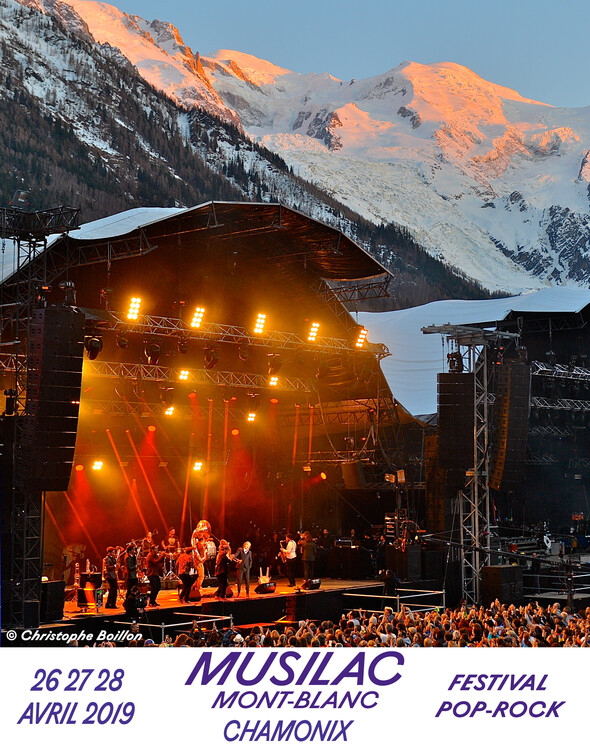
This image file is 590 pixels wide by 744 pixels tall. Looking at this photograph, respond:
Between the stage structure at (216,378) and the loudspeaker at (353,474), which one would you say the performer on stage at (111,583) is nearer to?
the stage structure at (216,378)

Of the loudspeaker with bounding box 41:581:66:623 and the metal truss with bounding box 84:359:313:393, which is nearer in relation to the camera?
the loudspeaker with bounding box 41:581:66:623

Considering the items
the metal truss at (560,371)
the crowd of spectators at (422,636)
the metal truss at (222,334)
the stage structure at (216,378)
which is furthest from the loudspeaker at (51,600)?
the metal truss at (560,371)

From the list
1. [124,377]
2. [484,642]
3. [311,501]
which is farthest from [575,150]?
[484,642]

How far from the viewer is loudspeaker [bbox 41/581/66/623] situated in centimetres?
1417

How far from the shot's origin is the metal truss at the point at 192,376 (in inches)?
781

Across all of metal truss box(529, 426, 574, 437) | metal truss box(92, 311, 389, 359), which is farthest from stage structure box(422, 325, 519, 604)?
metal truss box(529, 426, 574, 437)

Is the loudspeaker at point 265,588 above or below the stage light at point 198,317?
below

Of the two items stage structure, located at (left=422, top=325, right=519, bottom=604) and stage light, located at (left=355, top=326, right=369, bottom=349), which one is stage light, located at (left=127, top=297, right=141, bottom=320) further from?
stage light, located at (left=355, top=326, right=369, bottom=349)

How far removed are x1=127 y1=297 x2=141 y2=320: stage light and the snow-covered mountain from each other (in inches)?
974

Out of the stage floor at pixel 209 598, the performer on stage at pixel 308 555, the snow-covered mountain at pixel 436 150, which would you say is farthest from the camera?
the snow-covered mountain at pixel 436 150

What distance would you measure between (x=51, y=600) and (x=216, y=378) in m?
8.84

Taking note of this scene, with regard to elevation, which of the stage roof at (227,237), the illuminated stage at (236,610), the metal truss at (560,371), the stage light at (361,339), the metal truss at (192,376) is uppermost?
the stage roof at (227,237)

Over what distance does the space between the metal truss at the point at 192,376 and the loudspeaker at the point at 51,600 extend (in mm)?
6205
